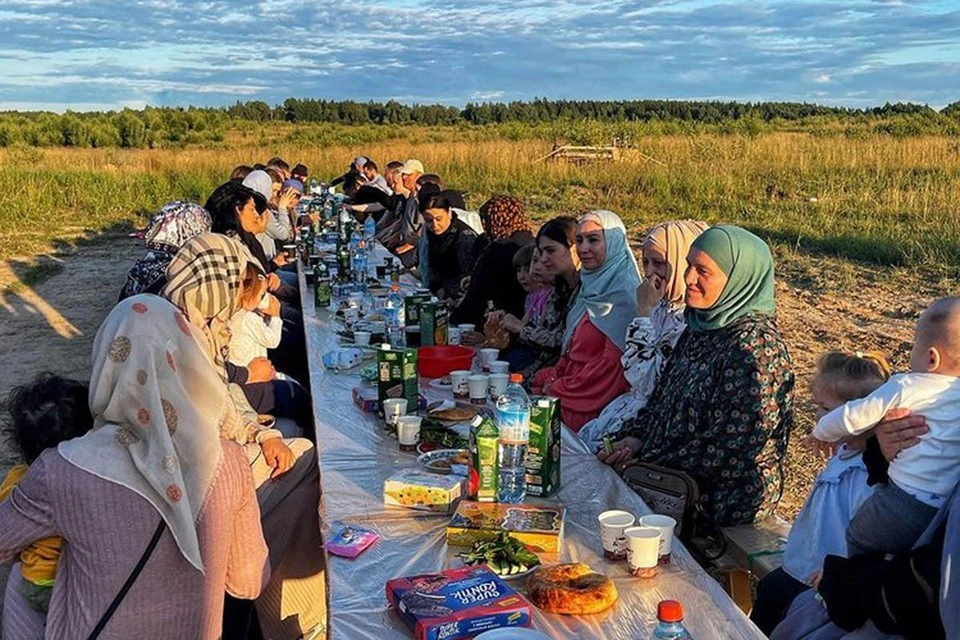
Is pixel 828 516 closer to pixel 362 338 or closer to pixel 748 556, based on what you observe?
pixel 748 556

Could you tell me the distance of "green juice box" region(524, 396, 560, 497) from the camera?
2364 millimetres

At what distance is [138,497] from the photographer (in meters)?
2.11

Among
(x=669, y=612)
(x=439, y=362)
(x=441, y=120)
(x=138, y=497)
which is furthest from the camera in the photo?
(x=441, y=120)

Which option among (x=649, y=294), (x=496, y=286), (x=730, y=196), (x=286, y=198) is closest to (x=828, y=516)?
(x=649, y=294)

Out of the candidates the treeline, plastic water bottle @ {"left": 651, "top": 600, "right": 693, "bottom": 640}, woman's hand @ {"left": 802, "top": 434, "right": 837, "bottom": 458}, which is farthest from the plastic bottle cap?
the treeline

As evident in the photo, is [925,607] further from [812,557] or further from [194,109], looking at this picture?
[194,109]

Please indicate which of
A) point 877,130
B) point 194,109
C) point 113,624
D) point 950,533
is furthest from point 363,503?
point 194,109

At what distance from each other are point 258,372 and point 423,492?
215 centimetres

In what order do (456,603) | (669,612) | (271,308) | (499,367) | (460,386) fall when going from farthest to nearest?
(271,308) → (499,367) → (460,386) → (456,603) → (669,612)

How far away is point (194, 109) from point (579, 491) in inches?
1616

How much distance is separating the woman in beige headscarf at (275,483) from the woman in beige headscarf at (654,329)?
3.75 ft

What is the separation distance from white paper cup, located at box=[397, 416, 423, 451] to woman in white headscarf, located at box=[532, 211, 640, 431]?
4.01 feet

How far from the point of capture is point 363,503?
2461 millimetres

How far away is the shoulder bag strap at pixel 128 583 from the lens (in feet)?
7.00
